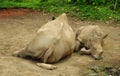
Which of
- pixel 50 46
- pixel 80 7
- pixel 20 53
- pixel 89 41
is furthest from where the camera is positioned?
pixel 80 7

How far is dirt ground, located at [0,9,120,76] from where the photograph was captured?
614 centimetres

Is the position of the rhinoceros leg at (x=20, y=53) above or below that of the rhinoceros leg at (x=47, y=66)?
above

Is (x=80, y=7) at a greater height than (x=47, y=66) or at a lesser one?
greater

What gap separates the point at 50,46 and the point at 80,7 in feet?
18.8

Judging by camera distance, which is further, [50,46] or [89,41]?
[89,41]

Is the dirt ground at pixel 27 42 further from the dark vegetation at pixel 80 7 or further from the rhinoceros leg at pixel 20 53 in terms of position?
the dark vegetation at pixel 80 7

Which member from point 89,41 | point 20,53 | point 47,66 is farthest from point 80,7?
point 47,66

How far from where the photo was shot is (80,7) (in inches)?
474

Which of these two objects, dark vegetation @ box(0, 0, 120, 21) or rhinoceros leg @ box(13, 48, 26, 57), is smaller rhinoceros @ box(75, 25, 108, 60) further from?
dark vegetation @ box(0, 0, 120, 21)

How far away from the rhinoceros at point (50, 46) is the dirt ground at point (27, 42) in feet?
0.49

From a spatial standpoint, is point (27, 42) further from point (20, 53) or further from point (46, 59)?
point (46, 59)

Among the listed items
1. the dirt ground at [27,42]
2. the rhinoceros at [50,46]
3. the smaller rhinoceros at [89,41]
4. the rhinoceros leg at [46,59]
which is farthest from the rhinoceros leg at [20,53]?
the smaller rhinoceros at [89,41]

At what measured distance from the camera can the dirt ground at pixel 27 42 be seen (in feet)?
20.2

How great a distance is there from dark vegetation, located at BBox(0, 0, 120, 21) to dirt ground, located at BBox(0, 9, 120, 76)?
0.46m
